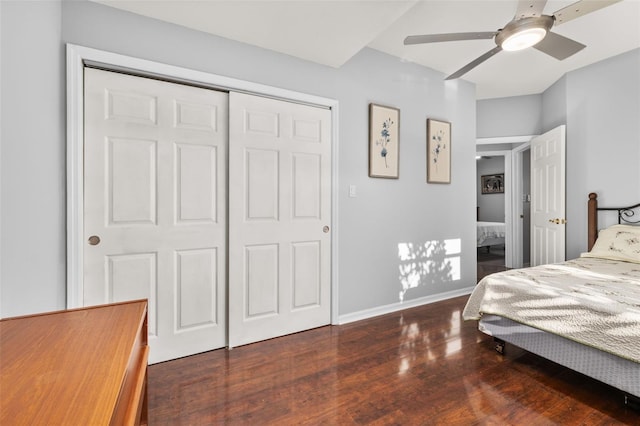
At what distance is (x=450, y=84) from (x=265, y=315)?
125 inches

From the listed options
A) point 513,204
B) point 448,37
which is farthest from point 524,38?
point 513,204

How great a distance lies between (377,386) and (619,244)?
107 inches

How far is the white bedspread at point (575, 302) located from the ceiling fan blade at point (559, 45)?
4.82ft

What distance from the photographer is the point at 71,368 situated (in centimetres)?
65

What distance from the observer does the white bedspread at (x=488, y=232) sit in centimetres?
598

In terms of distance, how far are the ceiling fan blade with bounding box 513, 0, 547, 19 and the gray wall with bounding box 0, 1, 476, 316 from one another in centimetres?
139

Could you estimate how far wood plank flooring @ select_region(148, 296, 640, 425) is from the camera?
150cm

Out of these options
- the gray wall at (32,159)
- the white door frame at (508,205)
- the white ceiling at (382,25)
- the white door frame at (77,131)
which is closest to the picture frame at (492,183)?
the white door frame at (508,205)

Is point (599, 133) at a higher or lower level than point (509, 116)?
lower

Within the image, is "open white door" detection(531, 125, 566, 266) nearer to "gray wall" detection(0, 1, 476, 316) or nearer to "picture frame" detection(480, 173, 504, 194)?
"gray wall" detection(0, 1, 476, 316)

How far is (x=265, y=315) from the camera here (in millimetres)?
2410

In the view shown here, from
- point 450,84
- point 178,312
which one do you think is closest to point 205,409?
point 178,312

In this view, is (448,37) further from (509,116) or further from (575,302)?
(509,116)

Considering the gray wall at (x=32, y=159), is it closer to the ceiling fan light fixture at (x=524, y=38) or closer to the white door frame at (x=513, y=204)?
the ceiling fan light fixture at (x=524, y=38)
